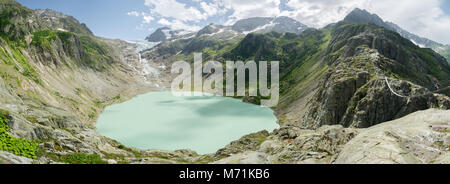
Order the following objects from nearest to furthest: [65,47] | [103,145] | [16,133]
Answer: [16,133] < [103,145] < [65,47]

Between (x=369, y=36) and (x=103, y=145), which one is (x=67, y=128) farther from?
(x=369, y=36)

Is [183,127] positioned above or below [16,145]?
below

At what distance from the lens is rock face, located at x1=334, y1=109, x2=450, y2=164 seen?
16.5 m

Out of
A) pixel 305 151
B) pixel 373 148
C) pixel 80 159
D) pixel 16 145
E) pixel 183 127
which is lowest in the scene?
pixel 183 127

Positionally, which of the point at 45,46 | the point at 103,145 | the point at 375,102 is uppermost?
the point at 45,46

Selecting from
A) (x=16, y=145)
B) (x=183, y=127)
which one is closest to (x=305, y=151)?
(x=16, y=145)

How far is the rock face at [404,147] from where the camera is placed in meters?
16.5

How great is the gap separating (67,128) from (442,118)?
191 ft

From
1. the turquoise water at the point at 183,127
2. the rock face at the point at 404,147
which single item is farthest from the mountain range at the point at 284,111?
the turquoise water at the point at 183,127

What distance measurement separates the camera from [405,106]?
5391 cm

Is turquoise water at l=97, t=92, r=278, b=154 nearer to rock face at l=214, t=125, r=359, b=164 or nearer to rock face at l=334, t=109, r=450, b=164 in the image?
rock face at l=214, t=125, r=359, b=164

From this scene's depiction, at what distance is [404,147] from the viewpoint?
1886 cm

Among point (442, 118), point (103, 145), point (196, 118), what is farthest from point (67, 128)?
point (196, 118)

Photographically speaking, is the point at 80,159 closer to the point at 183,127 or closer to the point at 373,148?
the point at 373,148
